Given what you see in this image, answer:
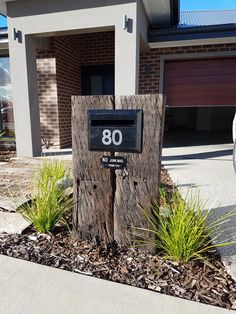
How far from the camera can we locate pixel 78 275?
1.81 m

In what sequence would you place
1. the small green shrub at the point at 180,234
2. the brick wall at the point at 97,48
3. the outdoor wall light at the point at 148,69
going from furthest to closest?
the brick wall at the point at 97,48 → the outdoor wall light at the point at 148,69 → the small green shrub at the point at 180,234

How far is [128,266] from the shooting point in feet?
6.31

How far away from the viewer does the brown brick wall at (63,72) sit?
22.3 ft

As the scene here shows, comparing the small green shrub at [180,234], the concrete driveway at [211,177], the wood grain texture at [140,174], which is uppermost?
the wood grain texture at [140,174]

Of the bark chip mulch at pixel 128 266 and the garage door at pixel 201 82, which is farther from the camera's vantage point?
the garage door at pixel 201 82

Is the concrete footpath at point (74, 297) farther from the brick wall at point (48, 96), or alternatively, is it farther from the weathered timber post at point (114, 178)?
the brick wall at point (48, 96)

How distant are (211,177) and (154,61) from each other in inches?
165

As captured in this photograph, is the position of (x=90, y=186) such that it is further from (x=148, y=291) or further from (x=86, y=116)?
(x=148, y=291)

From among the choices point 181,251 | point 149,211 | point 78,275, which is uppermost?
point 149,211

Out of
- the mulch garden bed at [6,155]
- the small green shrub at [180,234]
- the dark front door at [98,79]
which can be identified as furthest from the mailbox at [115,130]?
the dark front door at [98,79]

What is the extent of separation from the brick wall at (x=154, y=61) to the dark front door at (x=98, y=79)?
45.7 inches

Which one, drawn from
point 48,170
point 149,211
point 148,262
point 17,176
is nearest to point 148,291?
point 148,262

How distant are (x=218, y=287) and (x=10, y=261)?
151 cm

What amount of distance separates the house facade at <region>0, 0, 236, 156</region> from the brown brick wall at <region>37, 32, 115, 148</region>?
0.03 meters
